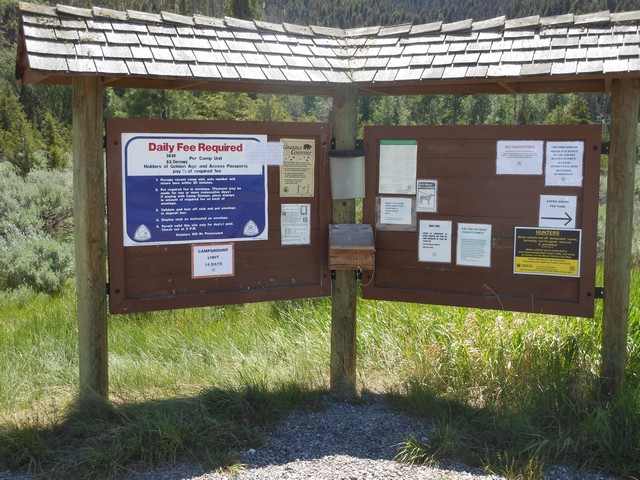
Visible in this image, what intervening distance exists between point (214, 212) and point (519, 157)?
211 centimetres

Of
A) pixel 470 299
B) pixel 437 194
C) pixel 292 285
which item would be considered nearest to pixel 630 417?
pixel 470 299

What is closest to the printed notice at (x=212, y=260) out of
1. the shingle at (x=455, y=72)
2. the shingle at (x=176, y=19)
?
the shingle at (x=176, y=19)

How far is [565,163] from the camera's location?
14.7 feet

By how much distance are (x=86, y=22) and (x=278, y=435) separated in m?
2.86

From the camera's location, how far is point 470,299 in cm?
476

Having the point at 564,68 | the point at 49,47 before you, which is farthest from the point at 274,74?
the point at 564,68

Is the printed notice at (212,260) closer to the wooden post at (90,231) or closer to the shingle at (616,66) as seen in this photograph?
the wooden post at (90,231)

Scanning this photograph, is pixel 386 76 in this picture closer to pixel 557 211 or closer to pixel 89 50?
pixel 557 211

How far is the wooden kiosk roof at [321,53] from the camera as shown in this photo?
4.06 m

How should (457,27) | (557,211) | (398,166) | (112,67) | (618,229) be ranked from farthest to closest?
(398,166) → (457,27) → (557,211) → (618,229) → (112,67)

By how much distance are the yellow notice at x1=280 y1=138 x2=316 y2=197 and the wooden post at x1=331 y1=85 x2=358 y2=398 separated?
0.21 m

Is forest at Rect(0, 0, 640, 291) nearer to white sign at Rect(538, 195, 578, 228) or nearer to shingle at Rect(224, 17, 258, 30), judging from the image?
shingle at Rect(224, 17, 258, 30)

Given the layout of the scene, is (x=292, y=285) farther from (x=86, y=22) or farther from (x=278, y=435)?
(x=86, y=22)

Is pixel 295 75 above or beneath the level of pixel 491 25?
beneath
